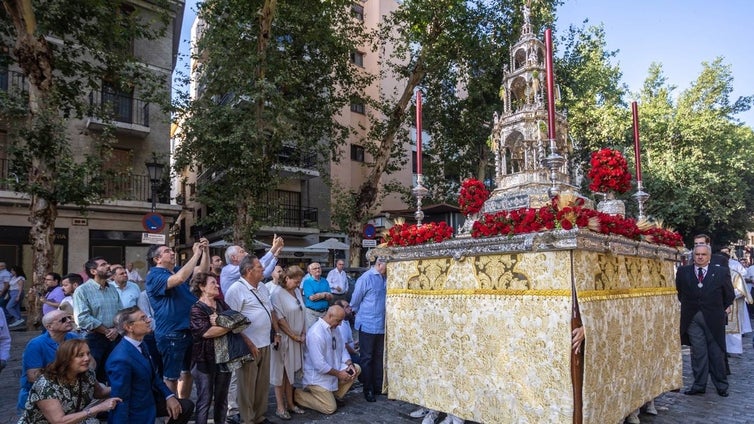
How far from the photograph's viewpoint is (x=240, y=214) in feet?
49.1

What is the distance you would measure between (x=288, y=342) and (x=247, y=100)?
10.5 m

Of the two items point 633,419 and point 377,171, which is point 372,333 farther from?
point 377,171

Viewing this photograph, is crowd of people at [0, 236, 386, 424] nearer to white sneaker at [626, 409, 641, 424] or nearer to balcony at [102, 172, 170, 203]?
white sneaker at [626, 409, 641, 424]

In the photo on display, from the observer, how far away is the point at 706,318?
7.00 metres

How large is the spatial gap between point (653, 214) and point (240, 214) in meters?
18.9

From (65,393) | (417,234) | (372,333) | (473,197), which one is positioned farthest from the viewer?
(372,333)

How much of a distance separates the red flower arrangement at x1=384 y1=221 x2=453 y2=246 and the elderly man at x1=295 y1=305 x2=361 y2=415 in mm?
1448

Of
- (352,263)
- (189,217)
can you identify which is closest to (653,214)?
(352,263)

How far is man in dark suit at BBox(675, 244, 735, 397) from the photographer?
6.90 m

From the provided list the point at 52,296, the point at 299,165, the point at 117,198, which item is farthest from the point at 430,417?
the point at 299,165

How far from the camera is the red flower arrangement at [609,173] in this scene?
590 cm

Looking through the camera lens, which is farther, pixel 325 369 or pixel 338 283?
pixel 338 283

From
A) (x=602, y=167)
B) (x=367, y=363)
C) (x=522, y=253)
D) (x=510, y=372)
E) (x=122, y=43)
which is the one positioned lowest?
(x=367, y=363)

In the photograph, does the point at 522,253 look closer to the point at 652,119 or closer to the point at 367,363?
the point at 367,363
